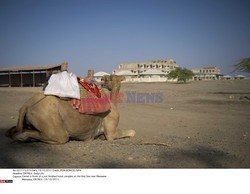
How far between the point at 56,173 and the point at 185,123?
4.19 meters

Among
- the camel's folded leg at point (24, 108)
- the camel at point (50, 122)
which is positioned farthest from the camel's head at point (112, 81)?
the camel's folded leg at point (24, 108)

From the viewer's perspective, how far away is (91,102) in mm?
3539

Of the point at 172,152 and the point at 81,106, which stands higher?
the point at 81,106

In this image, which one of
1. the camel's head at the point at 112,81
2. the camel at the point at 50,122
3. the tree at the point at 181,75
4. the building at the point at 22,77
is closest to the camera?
the camel at the point at 50,122

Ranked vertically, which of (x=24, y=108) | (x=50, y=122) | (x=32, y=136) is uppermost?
(x=24, y=108)

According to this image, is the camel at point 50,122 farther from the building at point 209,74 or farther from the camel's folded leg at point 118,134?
the building at point 209,74

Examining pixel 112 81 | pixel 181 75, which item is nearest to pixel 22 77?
pixel 112 81

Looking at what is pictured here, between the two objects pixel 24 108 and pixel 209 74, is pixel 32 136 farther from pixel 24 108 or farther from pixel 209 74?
pixel 209 74

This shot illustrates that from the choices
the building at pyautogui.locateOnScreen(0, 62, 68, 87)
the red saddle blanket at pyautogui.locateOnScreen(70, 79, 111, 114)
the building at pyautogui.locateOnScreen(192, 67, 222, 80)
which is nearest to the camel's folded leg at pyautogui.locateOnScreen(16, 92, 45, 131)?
the red saddle blanket at pyautogui.locateOnScreen(70, 79, 111, 114)

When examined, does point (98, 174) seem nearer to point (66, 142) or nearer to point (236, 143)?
point (66, 142)

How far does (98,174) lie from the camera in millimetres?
2621

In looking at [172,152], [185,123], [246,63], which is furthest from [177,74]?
[172,152]

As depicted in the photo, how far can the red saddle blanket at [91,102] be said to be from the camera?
133 inches

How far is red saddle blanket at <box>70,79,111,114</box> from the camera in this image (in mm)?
3381
